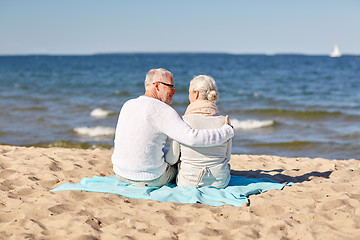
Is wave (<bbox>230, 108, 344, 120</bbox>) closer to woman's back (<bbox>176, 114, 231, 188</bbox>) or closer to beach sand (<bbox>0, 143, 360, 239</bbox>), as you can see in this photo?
beach sand (<bbox>0, 143, 360, 239</bbox>)

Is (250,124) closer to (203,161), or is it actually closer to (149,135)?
(203,161)

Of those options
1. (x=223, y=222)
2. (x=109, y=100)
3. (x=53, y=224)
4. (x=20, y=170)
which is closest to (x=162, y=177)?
(x=223, y=222)

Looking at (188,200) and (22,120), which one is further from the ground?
(188,200)

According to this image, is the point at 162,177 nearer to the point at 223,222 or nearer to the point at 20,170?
the point at 223,222

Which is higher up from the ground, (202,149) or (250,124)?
(202,149)

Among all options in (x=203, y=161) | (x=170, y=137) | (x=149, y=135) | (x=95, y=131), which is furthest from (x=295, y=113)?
(x=149, y=135)

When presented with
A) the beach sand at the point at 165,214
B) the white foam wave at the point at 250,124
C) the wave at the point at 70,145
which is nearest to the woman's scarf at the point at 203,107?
the beach sand at the point at 165,214

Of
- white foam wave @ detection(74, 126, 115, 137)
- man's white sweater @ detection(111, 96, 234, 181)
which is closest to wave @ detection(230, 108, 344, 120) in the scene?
white foam wave @ detection(74, 126, 115, 137)

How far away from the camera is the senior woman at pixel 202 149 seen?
4.41 meters

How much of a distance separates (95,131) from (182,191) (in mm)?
7468

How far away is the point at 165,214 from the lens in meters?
3.88

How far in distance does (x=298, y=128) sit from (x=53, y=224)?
977 centimetres

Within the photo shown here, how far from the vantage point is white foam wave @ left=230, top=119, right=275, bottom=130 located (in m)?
12.4

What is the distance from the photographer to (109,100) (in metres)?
18.4
